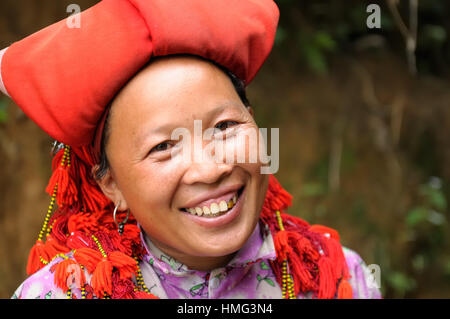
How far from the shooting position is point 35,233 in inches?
123

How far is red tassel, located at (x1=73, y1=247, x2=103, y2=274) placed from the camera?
147 cm

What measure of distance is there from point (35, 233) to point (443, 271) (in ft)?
8.87

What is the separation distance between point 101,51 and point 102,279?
0.61 metres

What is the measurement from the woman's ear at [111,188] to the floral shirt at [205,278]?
132 mm

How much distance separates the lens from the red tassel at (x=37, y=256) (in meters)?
1.59

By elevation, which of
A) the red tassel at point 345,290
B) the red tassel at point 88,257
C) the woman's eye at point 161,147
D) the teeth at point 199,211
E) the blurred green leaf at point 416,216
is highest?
the woman's eye at point 161,147

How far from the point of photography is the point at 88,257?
1.48 m

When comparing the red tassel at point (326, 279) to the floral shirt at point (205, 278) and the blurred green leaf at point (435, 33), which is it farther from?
the blurred green leaf at point (435, 33)

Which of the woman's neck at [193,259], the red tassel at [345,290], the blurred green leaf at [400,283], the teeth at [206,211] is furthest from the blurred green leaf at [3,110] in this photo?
the blurred green leaf at [400,283]

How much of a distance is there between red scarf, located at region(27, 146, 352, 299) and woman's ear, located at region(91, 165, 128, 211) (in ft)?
0.16

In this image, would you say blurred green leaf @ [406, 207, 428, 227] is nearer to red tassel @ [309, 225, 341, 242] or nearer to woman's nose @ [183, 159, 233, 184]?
red tassel @ [309, 225, 341, 242]

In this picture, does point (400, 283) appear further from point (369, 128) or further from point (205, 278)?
point (205, 278)

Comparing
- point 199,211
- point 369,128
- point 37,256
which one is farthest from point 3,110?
point 369,128

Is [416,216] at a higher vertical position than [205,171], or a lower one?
lower
